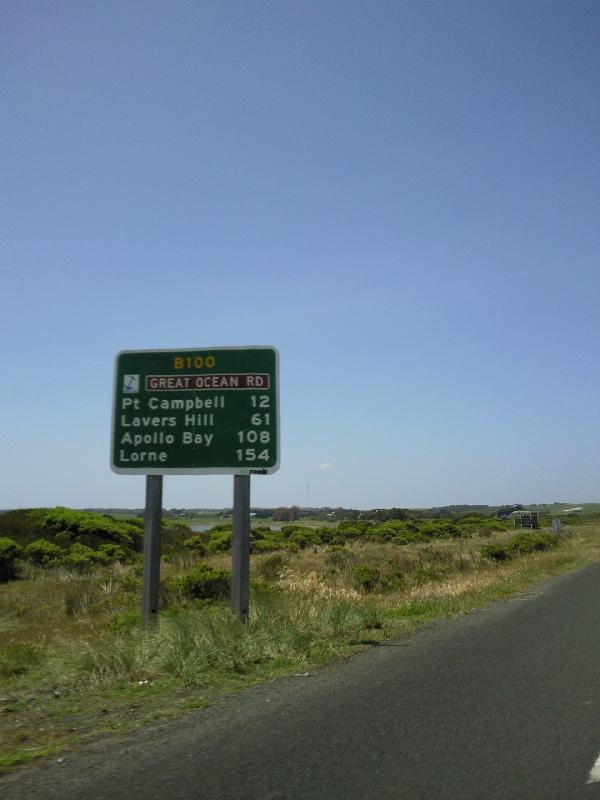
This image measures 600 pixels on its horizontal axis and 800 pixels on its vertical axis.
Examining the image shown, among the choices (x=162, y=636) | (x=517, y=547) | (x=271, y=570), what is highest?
(x=162, y=636)

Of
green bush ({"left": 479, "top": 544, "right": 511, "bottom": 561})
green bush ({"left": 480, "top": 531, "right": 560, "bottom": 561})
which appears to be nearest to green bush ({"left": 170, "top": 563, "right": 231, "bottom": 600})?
green bush ({"left": 479, "top": 544, "right": 511, "bottom": 561})

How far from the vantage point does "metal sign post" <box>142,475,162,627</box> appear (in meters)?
10.8

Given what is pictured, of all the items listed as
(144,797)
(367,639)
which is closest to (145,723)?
(144,797)

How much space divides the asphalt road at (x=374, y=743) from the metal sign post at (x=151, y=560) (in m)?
3.20

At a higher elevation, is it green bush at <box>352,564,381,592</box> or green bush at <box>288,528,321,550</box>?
green bush at <box>352,564,381,592</box>

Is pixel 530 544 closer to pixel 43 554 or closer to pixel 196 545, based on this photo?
pixel 196 545

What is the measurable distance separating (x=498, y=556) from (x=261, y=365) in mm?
29472

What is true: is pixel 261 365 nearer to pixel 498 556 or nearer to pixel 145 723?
pixel 145 723

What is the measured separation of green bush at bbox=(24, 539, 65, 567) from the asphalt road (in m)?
23.0

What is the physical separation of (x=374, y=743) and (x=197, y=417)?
6.72 metres

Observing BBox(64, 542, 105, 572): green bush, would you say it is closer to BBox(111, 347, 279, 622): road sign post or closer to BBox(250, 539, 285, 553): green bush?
BBox(250, 539, 285, 553): green bush

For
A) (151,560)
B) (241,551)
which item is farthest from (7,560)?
(241,551)

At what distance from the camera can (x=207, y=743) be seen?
226 inches

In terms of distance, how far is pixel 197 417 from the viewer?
1159cm
